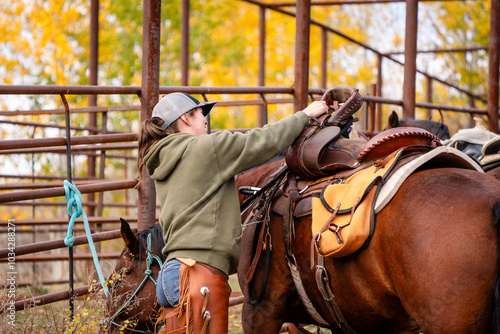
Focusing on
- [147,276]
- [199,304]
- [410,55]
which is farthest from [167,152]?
[410,55]

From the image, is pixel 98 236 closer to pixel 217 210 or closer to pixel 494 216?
pixel 217 210

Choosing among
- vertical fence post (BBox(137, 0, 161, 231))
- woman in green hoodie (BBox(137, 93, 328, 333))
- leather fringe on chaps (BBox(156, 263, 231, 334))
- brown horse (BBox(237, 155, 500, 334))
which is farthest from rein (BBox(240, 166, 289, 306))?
vertical fence post (BBox(137, 0, 161, 231))

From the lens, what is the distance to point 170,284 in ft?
8.07

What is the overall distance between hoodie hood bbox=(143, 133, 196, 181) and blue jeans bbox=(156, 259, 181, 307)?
429 mm

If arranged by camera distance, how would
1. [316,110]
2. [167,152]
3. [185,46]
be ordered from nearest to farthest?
[167,152], [316,110], [185,46]

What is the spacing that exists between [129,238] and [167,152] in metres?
0.70

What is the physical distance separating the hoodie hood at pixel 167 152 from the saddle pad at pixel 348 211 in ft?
2.30

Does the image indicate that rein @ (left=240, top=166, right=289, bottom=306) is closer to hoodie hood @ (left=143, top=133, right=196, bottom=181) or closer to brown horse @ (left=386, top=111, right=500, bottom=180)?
hoodie hood @ (left=143, top=133, right=196, bottom=181)

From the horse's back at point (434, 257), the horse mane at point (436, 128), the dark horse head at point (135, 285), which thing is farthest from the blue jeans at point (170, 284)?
the horse mane at point (436, 128)

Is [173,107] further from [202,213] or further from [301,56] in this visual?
[301,56]

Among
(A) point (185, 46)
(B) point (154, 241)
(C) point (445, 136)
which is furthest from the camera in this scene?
(A) point (185, 46)

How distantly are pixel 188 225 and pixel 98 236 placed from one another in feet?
5.22

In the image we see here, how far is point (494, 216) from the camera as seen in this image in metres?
1.96

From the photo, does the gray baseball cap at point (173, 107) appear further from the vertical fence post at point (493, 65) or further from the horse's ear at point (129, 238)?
the vertical fence post at point (493, 65)
